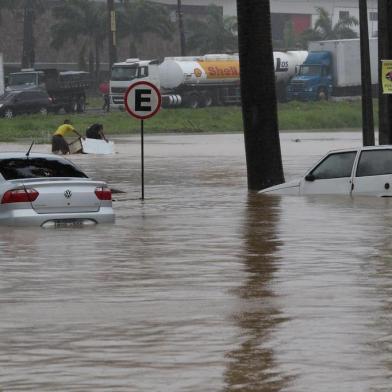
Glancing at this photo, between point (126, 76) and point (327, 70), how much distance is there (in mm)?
13948

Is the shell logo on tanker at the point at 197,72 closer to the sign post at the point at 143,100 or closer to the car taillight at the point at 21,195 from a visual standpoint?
the sign post at the point at 143,100

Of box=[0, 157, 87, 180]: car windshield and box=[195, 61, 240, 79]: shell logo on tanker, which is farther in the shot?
box=[195, 61, 240, 79]: shell logo on tanker

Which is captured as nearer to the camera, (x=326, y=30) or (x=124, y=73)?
(x=124, y=73)

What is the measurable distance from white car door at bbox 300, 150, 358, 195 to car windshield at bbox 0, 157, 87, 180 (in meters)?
6.42

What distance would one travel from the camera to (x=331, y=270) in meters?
15.6

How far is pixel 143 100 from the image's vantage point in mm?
27953

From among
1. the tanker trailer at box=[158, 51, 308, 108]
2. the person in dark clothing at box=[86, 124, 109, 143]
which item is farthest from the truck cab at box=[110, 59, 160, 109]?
the person in dark clothing at box=[86, 124, 109, 143]

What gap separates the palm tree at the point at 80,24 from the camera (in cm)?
11400

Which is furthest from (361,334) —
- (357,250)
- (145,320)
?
(357,250)

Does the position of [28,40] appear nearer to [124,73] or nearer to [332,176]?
[124,73]

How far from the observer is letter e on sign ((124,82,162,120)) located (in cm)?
2786

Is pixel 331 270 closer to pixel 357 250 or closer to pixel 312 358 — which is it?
pixel 357 250

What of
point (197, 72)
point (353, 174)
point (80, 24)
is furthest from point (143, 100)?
point (80, 24)

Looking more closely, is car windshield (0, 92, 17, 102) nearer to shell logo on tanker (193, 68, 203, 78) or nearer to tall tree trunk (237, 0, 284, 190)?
shell logo on tanker (193, 68, 203, 78)
